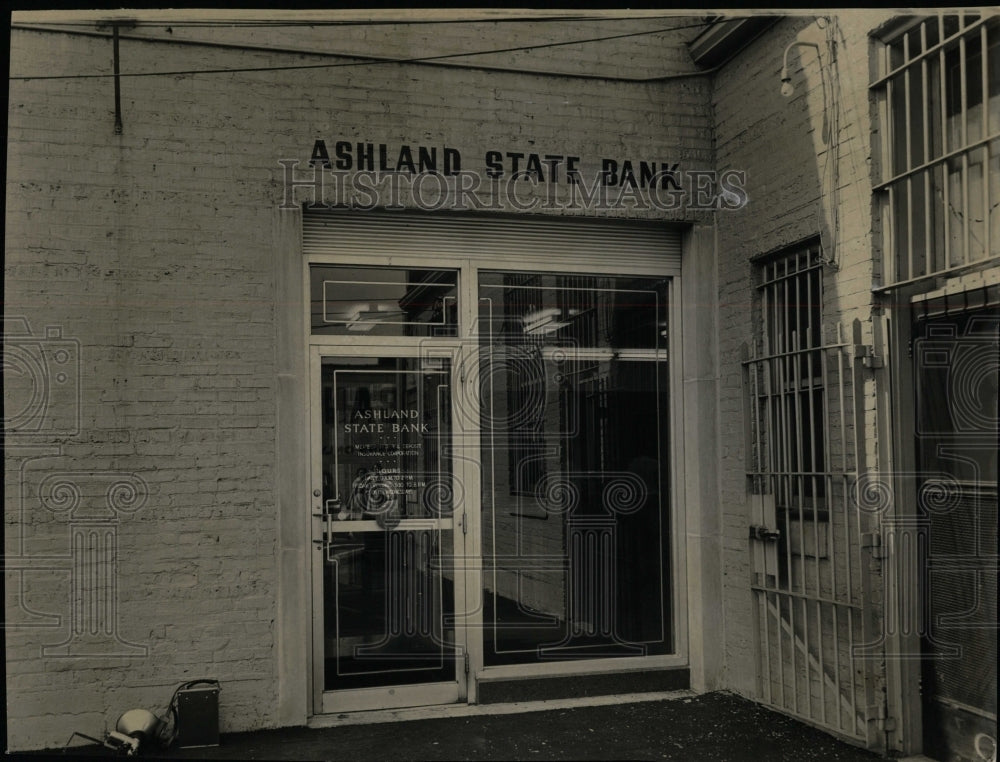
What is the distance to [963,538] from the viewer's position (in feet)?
15.6

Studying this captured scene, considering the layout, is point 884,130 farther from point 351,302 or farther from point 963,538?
point 351,302

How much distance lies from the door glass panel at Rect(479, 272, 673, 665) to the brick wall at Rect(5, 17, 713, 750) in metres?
1.32

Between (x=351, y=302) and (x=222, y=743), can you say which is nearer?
(x=222, y=743)

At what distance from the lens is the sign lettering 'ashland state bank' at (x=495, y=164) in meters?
5.88

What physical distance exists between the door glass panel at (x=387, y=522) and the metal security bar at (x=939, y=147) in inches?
107

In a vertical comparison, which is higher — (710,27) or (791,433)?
(710,27)

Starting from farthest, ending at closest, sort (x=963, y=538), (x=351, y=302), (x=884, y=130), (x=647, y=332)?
(x=647, y=332) → (x=351, y=302) → (x=884, y=130) → (x=963, y=538)

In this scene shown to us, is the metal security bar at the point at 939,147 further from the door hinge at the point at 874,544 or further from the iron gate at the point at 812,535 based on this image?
the door hinge at the point at 874,544

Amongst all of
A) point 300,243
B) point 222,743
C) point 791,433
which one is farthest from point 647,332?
point 222,743

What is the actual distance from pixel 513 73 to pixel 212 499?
10.2 feet

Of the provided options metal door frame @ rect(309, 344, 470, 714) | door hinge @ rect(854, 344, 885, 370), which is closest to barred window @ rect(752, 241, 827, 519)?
door hinge @ rect(854, 344, 885, 370)

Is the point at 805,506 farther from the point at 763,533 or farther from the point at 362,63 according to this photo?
the point at 362,63

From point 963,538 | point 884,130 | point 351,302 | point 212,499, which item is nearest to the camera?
point 963,538

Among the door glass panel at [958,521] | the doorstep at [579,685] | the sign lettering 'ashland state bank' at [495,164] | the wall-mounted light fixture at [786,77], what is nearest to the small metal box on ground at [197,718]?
the doorstep at [579,685]
